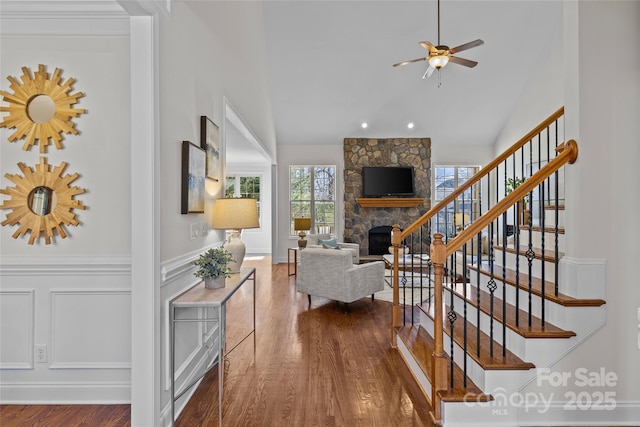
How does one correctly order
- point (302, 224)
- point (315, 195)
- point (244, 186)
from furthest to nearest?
point (244, 186), point (315, 195), point (302, 224)

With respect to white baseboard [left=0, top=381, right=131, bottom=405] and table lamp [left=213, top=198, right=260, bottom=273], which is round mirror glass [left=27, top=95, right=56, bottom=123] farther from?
white baseboard [left=0, top=381, right=131, bottom=405]

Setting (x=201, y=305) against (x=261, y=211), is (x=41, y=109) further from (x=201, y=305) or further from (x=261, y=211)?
(x=261, y=211)

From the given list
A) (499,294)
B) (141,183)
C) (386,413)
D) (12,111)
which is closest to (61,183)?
(12,111)

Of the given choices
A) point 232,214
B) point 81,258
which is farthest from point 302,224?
point 81,258

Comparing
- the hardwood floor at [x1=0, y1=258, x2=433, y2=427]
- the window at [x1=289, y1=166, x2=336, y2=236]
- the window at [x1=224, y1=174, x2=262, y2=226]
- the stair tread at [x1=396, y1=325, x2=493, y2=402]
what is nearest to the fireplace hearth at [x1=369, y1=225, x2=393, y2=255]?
the window at [x1=289, y1=166, x2=336, y2=236]

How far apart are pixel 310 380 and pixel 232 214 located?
1.46 m

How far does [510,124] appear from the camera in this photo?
825 cm

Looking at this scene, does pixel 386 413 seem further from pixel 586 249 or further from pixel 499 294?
pixel 586 249

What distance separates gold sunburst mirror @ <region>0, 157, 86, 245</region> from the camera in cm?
242

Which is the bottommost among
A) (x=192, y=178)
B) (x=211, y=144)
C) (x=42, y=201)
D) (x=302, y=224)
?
(x=302, y=224)

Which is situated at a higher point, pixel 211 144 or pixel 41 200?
pixel 211 144

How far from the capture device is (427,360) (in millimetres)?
2594

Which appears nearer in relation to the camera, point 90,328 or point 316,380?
point 90,328

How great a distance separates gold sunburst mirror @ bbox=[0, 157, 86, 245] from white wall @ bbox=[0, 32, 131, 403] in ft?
0.17
